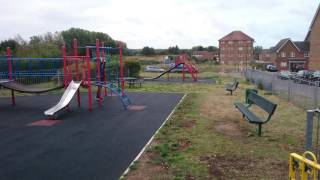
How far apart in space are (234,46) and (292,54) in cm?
3383

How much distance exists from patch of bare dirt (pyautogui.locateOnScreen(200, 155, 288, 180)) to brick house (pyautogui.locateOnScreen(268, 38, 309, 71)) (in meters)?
61.4

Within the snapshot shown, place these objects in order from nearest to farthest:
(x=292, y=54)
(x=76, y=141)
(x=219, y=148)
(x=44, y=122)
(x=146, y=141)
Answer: (x=219, y=148) → (x=146, y=141) → (x=76, y=141) → (x=44, y=122) → (x=292, y=54)

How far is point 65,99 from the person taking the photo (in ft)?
41.9

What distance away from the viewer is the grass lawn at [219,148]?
5773 millimetres

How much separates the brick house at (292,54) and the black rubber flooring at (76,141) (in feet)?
184

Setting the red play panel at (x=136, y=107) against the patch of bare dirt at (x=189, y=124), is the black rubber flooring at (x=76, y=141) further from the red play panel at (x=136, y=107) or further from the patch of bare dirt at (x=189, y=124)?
the patch of bare dirt at (x=189, y=124)

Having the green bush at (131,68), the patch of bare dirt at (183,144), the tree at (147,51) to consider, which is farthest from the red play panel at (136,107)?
the tree at (147,51)

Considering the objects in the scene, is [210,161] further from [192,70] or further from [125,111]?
[192,70]

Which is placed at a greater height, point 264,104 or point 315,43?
point 315,43

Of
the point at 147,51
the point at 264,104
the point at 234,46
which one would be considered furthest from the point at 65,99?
the point at 234,46

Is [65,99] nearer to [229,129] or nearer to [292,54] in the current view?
[229,129]

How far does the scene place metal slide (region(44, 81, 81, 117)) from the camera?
11.7 meters

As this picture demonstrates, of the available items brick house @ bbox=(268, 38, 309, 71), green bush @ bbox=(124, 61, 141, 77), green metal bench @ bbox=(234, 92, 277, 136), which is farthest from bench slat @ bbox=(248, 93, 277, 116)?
brick house @ bbox=(268, 38, 309, 71)

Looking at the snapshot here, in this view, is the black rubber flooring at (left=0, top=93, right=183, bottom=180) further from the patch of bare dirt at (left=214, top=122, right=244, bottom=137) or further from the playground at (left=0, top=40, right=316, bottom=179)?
the patch of bare dirt at (left=214, top=122, right=244, bottom=137)
